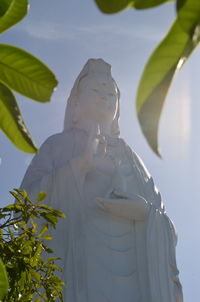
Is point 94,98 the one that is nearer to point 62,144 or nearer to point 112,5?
point 62,144

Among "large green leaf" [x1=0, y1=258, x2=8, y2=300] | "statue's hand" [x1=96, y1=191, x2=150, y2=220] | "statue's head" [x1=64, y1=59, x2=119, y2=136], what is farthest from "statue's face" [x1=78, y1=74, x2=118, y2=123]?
"large green leaf" [x1=0, y1=258, x2=8, y2=300]

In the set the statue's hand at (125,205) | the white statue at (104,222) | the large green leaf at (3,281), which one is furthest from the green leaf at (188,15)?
the statue's hand at (125,205)

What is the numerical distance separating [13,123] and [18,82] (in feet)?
0.15

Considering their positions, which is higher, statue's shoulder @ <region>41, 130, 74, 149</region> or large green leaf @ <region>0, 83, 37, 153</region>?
statue's shoulder @ <region>41, 130, 74, 149</region>

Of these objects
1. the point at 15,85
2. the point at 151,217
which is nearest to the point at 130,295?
the point at 151,217

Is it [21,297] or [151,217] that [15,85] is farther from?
[151,217]

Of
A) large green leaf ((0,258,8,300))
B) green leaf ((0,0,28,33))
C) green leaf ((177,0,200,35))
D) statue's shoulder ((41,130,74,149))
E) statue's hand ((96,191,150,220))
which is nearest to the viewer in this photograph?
green leaf ((177,0,200,35))

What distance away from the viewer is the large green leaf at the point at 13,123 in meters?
0.50

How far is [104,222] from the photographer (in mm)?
5340

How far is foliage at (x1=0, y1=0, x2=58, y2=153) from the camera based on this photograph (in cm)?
50

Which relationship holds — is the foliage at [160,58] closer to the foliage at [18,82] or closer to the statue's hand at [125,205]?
the foliage at [18,82]

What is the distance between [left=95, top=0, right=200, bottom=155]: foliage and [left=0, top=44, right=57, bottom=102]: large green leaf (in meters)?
0.14

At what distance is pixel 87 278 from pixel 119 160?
143cm

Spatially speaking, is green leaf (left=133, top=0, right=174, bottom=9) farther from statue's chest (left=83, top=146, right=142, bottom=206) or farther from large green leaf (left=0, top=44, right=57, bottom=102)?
statue's chest (left=83, top=146, right=142, bottom=206)
